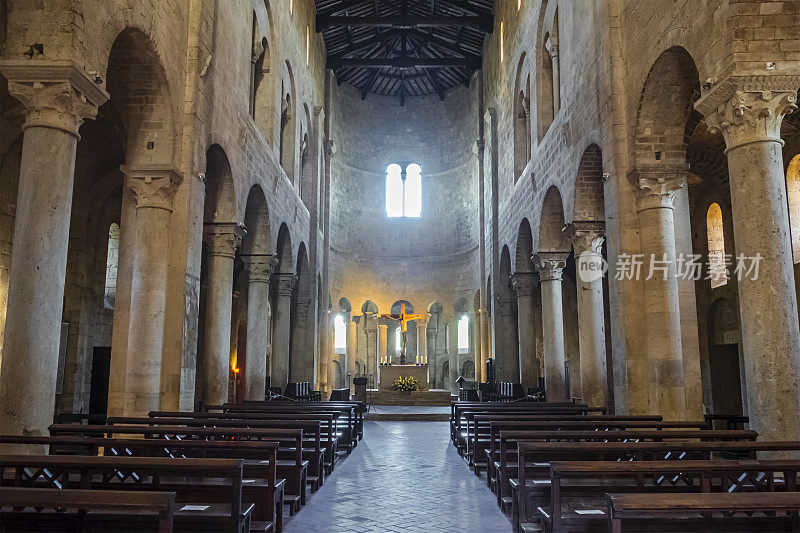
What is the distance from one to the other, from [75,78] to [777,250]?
27.2 ft

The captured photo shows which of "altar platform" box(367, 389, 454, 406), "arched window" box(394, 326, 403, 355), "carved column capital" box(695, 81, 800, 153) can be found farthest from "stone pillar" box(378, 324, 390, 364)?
"carved column capital" box(695, 81, 800, 153)

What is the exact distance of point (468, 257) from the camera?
99.2 feet


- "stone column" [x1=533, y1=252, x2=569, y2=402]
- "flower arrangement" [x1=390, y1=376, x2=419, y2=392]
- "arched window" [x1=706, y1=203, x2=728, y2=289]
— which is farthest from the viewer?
"flower arrangement" [x1=390, y1=376, x2=419, y2=392]

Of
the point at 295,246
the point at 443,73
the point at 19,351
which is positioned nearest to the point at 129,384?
the point at 19,351

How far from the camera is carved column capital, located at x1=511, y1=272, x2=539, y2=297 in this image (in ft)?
66.5

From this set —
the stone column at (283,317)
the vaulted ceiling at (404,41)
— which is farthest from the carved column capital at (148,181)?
the vaulted ceiling at (404,41)

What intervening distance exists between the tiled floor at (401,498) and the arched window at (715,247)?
376 inches

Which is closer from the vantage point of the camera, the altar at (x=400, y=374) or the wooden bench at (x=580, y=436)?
the wooden bench at (x=580, y=436)

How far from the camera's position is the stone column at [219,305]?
43.1 ft

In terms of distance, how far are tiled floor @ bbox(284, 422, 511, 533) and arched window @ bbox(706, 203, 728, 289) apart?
31.3 feet

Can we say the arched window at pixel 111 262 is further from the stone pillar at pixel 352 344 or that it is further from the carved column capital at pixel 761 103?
the stone pillar at pixel 352 344

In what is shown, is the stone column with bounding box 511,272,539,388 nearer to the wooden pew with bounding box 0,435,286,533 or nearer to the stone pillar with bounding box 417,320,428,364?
the stone pillar with bounding box 417,320,428,364

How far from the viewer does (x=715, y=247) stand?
58.9 ft

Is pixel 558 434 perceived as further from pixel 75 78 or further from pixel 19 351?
pixel 75 78
